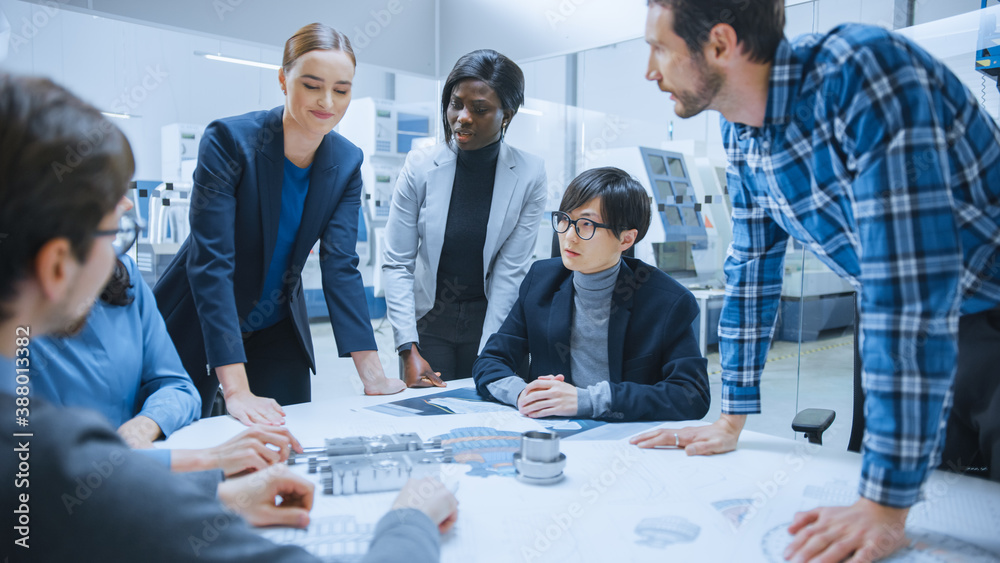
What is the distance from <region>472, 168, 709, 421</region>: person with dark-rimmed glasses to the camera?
1724 mm

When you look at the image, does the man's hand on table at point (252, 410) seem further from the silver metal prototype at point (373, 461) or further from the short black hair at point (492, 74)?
the short black hair at point (492, 74)

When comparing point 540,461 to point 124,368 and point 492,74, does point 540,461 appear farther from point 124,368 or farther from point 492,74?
point 492,74

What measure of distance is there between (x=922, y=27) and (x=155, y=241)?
5.20 meters

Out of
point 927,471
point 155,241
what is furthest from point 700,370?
point 155,241

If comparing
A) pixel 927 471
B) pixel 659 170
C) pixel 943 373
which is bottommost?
pixel 927 471

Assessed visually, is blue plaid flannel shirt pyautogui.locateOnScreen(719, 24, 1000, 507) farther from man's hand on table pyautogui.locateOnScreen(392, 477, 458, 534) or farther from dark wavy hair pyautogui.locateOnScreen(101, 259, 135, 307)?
dark wavy hair pyautogui.locateOnScreen(101, 259, 135, 307)

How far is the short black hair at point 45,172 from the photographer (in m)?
0.56

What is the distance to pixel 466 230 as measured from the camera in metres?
2.21

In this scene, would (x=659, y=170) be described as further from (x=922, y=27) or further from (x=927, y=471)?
(x=927, y=471)

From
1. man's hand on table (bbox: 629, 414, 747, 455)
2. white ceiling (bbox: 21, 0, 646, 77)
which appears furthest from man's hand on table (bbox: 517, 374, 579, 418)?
white ceiling (bbox: 21, 0, 646, 77)

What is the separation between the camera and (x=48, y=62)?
445 cm

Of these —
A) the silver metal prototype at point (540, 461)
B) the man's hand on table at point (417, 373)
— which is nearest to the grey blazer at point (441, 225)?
the man's hand on table at point (417, 373)

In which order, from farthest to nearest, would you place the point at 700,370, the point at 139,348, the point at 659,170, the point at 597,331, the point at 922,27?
the point at 659,170 → the point at 922,27 → the point at 597,331 → the point at 700,370 → the point at 139,348

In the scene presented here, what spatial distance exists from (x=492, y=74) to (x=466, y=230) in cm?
51
